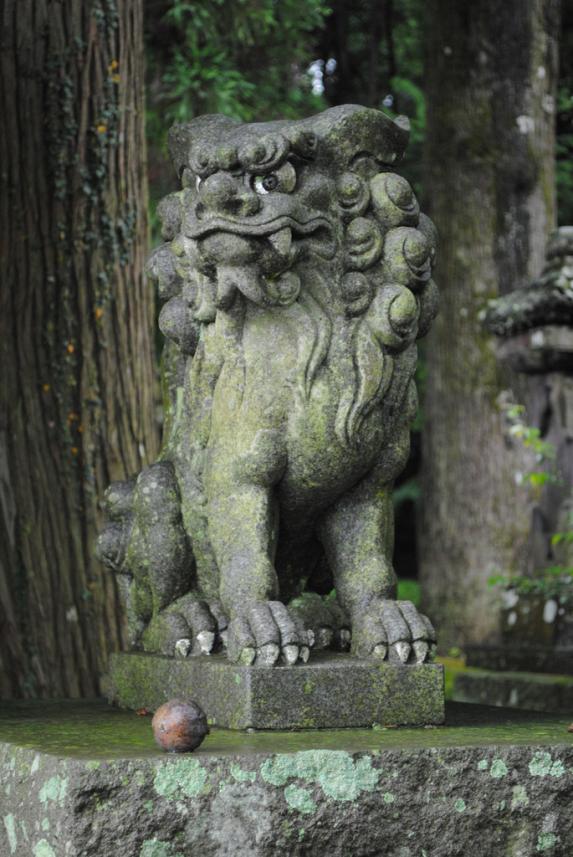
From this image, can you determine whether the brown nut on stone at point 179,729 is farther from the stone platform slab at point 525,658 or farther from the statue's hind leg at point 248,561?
the stone platform slab at point 525,658

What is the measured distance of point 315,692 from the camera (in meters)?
3.36

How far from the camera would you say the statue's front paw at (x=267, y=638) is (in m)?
3.35

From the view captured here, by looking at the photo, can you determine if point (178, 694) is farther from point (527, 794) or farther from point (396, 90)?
point (396, 90)

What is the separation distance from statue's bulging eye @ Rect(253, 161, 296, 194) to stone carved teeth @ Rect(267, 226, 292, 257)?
0.38ft

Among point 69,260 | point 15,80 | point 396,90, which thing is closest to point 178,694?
point 69,260

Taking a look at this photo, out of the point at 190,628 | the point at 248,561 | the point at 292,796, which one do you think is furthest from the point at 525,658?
the point at 292,796

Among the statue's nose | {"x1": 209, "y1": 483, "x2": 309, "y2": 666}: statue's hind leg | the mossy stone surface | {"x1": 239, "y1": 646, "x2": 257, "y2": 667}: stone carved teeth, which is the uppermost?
the statue's nose

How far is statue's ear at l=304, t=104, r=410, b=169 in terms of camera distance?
3.68 metres

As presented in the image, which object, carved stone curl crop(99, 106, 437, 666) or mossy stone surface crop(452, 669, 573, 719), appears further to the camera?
mossy stone surface crop(452, 669, 573, 719)

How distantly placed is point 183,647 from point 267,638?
445 millimetres

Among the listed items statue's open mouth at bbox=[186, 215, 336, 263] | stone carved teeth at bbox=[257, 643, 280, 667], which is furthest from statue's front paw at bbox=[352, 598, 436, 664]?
statue's open mouth at bbox=[186, 215, 336, 263]

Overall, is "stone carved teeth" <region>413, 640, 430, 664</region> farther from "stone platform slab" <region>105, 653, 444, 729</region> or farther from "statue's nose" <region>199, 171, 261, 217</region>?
"statue's nose" <region>199, 171, 261, 217</region>

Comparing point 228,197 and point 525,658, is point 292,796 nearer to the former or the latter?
point 228,197

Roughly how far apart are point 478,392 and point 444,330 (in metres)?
0.55
